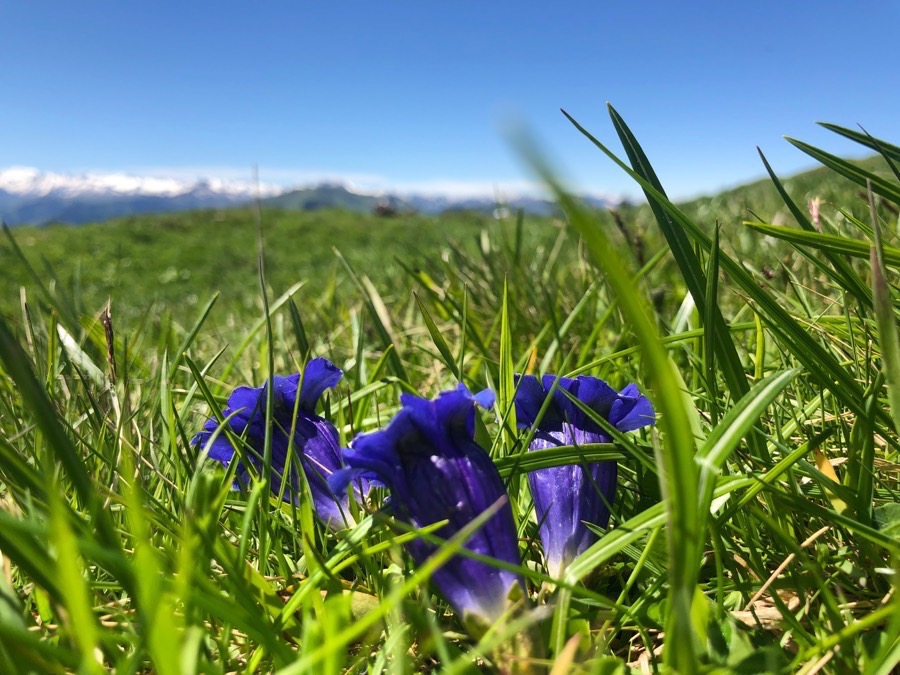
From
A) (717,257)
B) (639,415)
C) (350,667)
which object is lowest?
(350,667)

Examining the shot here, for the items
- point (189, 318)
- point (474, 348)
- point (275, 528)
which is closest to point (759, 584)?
point (275, 528)

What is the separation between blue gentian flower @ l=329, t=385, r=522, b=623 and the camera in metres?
0.84

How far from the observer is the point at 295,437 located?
1.15 metres

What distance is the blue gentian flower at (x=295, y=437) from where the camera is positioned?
1.10 metres

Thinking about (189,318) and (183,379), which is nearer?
(183,379)

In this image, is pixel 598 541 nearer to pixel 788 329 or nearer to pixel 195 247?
pixel 788 329

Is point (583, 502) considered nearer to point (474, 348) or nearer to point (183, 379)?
point (474, 348)

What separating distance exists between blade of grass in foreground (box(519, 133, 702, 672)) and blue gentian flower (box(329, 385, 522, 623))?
0.24 meters

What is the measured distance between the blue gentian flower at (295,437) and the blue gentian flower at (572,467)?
327 millimetres

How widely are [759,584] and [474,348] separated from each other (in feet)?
5.11

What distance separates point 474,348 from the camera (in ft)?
7.82

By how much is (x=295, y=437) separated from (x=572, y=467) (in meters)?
0.48

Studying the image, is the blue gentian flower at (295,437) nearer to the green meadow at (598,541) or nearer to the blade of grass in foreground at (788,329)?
the green meadow at (598,541)

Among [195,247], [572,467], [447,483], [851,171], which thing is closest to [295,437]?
[447,483]
